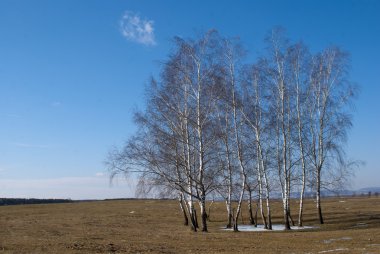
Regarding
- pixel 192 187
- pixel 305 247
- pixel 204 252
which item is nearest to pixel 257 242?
pixel 305 247

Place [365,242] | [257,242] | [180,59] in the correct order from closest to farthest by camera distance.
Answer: [365,242] → [257,242] → [180,59]

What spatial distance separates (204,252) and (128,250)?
3174mm

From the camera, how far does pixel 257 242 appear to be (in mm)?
23203

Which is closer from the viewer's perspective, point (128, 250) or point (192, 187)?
point (128, 250)

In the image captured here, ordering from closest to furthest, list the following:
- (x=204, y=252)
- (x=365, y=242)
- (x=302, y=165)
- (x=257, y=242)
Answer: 1. (x=204, y=252)
2. (x=365, y=242)
3. (x=257, y=242)
4. (x=302, y=165)

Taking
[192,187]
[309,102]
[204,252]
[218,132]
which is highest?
[309,102]

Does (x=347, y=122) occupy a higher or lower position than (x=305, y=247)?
higher

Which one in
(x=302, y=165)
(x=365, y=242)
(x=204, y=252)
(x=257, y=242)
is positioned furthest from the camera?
(x=302, y=165)

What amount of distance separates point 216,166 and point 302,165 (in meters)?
7.48

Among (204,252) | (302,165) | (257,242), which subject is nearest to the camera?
(204,252)

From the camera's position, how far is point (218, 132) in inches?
1219

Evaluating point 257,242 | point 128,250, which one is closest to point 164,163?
point 257,242

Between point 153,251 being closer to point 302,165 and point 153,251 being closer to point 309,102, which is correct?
point 302,165

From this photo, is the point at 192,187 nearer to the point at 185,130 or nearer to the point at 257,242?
the point at 185,130
